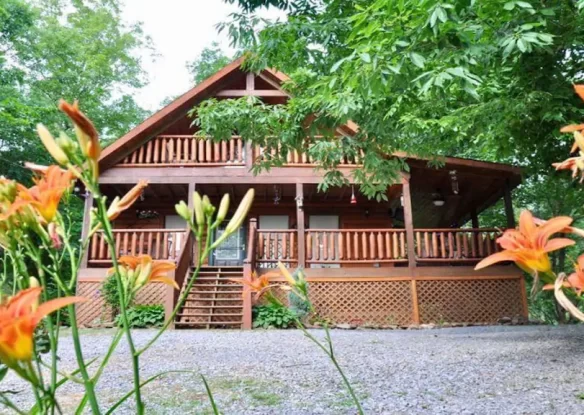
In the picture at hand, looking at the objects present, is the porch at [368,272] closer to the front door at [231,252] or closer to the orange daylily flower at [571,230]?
the front door at [231,252]

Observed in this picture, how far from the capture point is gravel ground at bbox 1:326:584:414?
323 cm

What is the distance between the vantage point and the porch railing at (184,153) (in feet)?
36.0

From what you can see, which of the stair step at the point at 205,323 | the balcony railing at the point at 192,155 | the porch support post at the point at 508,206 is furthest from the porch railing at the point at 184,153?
the porch support post at the point at 508,206

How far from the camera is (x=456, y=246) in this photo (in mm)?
10320

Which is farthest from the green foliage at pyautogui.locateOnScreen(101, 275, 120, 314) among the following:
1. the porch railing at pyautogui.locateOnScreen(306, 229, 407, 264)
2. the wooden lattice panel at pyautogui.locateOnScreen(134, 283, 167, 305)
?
the porch railing at pyautogui.locateOnScreen(306, 229, 407, 264)

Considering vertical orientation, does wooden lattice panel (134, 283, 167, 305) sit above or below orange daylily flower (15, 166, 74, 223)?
below

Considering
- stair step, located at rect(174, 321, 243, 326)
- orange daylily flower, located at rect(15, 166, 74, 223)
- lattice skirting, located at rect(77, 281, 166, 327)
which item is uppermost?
orange daylily flower, located at rect(15, 166, 74, 223)

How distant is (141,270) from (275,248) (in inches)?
379

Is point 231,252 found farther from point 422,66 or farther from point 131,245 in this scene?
point 422,66

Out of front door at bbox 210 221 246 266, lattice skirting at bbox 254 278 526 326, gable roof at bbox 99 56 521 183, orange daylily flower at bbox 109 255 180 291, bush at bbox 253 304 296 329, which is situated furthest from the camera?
front door at bbox 210 221 246 266

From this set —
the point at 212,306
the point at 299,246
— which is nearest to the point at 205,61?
the point at 299,246

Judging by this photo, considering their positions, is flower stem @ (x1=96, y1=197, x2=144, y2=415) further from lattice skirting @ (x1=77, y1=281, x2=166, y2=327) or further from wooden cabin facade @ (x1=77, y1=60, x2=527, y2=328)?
lattice skirting @ (x1=77, y1=281, x2=166, y2=327)

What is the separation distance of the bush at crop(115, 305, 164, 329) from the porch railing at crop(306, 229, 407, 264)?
11.4 feet

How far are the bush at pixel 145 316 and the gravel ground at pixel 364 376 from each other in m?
2.24
